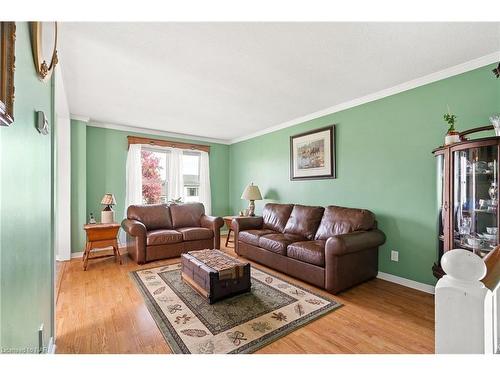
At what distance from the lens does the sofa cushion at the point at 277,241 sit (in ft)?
9.99

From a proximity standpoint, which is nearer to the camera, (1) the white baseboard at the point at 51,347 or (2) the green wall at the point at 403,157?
(1) the white baseboard at the point at 51,347

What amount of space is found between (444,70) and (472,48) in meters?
0.37

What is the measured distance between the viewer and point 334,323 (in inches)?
77.8

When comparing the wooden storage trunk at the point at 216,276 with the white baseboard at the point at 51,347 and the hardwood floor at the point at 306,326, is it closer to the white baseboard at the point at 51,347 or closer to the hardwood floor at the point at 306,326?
the hardwood floor at the point at 306,326

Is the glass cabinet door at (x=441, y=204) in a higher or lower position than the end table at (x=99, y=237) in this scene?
higher

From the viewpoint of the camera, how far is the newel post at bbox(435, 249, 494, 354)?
0.53 m

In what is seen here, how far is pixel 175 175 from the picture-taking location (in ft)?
16.7

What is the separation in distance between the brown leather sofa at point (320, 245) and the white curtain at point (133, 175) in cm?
211

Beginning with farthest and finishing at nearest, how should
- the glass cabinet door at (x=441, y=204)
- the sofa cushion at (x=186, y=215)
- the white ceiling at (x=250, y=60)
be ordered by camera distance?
the sofa cushion at (x=186, y=215), the glass cabinet door at (x=441, y=204), the white ceiling at (x=250, y=60)

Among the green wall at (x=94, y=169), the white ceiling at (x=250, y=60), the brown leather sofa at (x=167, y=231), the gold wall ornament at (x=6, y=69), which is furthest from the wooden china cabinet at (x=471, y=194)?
the green wall at (x=94, y=169)

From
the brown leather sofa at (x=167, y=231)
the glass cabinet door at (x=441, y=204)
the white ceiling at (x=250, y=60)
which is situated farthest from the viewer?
the brown leather sofa at (x=167, y=231)

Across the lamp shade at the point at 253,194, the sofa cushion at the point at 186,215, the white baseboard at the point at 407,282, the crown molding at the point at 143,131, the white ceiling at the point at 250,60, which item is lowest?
the white baseboard at the point at 407,282

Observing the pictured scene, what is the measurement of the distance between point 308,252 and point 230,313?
1103 millimetres

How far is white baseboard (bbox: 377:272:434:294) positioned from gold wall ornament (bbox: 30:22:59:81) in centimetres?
362
